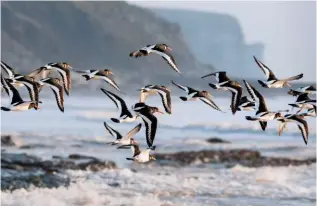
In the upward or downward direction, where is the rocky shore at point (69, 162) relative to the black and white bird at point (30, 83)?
downward

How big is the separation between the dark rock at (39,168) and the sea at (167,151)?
0.65 ft

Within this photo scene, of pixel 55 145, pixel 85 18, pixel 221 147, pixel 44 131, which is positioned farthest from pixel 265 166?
pixel 85 18

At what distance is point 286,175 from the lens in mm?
12031

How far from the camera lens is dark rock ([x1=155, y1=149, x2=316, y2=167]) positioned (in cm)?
1305

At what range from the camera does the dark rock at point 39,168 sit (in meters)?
10.4

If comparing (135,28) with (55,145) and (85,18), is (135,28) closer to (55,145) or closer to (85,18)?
(85,18)

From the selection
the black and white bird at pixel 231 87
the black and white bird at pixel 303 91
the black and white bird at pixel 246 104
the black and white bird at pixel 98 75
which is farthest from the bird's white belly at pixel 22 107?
the black and white bird at pixel 303 91

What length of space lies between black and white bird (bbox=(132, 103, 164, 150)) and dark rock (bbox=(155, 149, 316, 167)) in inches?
311

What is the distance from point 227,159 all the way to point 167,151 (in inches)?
47.4

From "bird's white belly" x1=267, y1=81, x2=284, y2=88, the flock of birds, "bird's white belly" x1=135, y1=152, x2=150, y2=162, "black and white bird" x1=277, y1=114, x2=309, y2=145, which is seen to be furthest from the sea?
"bird's white belly" x1=267, y1=81, x2=284, y2=88

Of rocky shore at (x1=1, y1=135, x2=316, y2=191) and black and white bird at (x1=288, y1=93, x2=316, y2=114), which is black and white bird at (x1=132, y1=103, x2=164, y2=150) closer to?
black and white bird at (x1=288, y1=93, x2=316, y2=114)

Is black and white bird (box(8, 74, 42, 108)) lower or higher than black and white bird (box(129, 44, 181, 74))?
lower

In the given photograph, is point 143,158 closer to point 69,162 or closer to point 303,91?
point 303,91

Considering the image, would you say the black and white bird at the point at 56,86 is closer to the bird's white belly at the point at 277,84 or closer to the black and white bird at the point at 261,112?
the black and white bird at the point at 261,112
